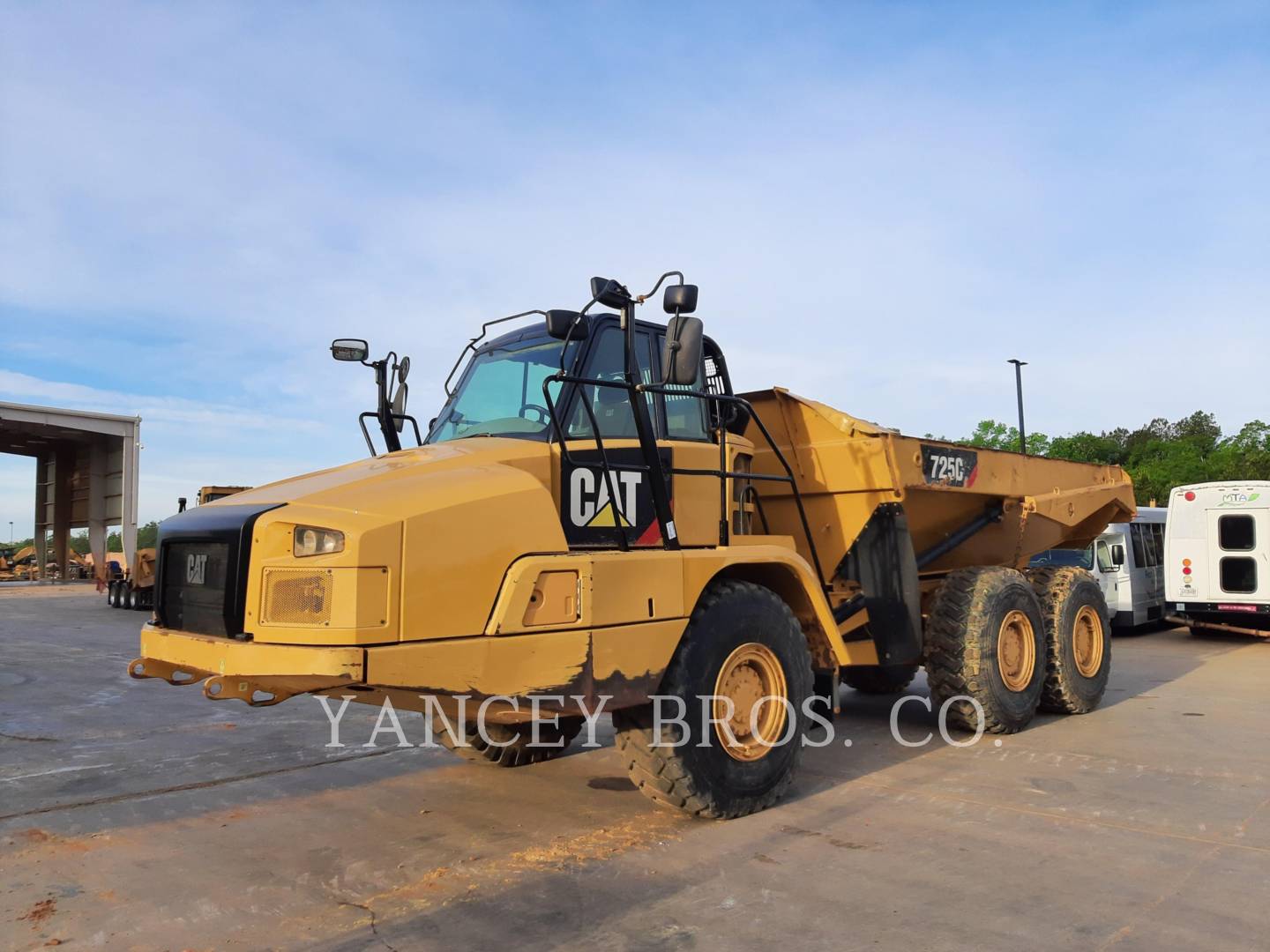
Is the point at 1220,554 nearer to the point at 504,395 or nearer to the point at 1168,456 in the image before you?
the point at 504,395

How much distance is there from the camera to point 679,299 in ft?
15.6

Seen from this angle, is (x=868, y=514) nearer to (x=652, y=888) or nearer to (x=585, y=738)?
(x=585, y=738)

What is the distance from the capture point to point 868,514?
6918mm

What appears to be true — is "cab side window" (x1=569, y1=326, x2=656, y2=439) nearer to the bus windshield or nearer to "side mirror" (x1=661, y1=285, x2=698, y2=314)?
"side mirror" (x1=661, y1=285, x2=698, y2=314)

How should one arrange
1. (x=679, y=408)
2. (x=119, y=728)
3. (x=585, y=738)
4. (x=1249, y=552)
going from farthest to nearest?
(x=1249, y=552), (x=119, y=728), (x=585, y=738), (x=679, y=408)

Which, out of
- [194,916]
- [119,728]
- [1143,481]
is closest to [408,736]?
[119,728]

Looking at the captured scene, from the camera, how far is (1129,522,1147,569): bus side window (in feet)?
56.6

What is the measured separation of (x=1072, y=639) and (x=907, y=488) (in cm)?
269

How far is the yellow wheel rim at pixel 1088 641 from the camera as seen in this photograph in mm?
8828

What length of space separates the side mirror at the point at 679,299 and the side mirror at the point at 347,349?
6.96 ft

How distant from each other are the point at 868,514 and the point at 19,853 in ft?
17.7

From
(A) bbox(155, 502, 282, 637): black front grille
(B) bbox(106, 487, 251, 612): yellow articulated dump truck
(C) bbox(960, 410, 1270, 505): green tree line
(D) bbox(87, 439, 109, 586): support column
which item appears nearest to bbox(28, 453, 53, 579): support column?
(D) bbox(87, 439, 109, 586): support column

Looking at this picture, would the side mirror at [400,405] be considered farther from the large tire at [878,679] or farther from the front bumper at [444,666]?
the large tire at [878,679]

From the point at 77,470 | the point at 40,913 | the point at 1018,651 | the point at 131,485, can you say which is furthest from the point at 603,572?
the point at 77,470
